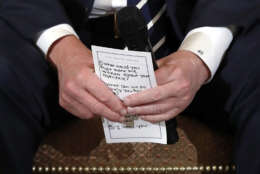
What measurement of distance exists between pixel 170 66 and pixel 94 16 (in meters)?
0.24

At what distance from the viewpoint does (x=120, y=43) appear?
2.51ft

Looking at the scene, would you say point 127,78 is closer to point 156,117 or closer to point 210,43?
point 156,117

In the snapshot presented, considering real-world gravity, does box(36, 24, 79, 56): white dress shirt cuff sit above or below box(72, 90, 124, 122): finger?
above

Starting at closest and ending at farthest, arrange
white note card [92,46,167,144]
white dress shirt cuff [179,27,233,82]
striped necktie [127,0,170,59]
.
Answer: white note card [92,46,167,144] → white dress shirt cuff [179,27,233,82] → striped necktie [127,0,170,59]

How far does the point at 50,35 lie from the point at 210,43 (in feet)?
0.84

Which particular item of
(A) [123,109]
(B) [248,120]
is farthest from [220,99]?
(A) [123,109]

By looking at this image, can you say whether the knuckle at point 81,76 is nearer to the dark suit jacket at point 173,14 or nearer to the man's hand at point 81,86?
the man's hand at point 81,86

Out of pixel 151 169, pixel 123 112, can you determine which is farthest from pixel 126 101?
pixel 151 169

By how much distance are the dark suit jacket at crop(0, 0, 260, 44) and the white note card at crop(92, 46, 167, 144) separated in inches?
7.0

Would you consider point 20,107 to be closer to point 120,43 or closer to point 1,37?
point 1,37

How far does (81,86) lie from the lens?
58cm

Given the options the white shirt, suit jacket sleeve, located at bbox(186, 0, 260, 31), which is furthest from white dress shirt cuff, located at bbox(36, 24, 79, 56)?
suit jacket sleeve, located at bbox(186, 0, 260, 31)

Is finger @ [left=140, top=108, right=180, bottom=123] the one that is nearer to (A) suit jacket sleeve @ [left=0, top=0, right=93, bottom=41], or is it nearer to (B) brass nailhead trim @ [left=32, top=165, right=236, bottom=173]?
(B) brass nailhead trim @ [left=32, top=165, right=236, bottom=173]

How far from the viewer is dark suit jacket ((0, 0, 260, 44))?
65 cm
